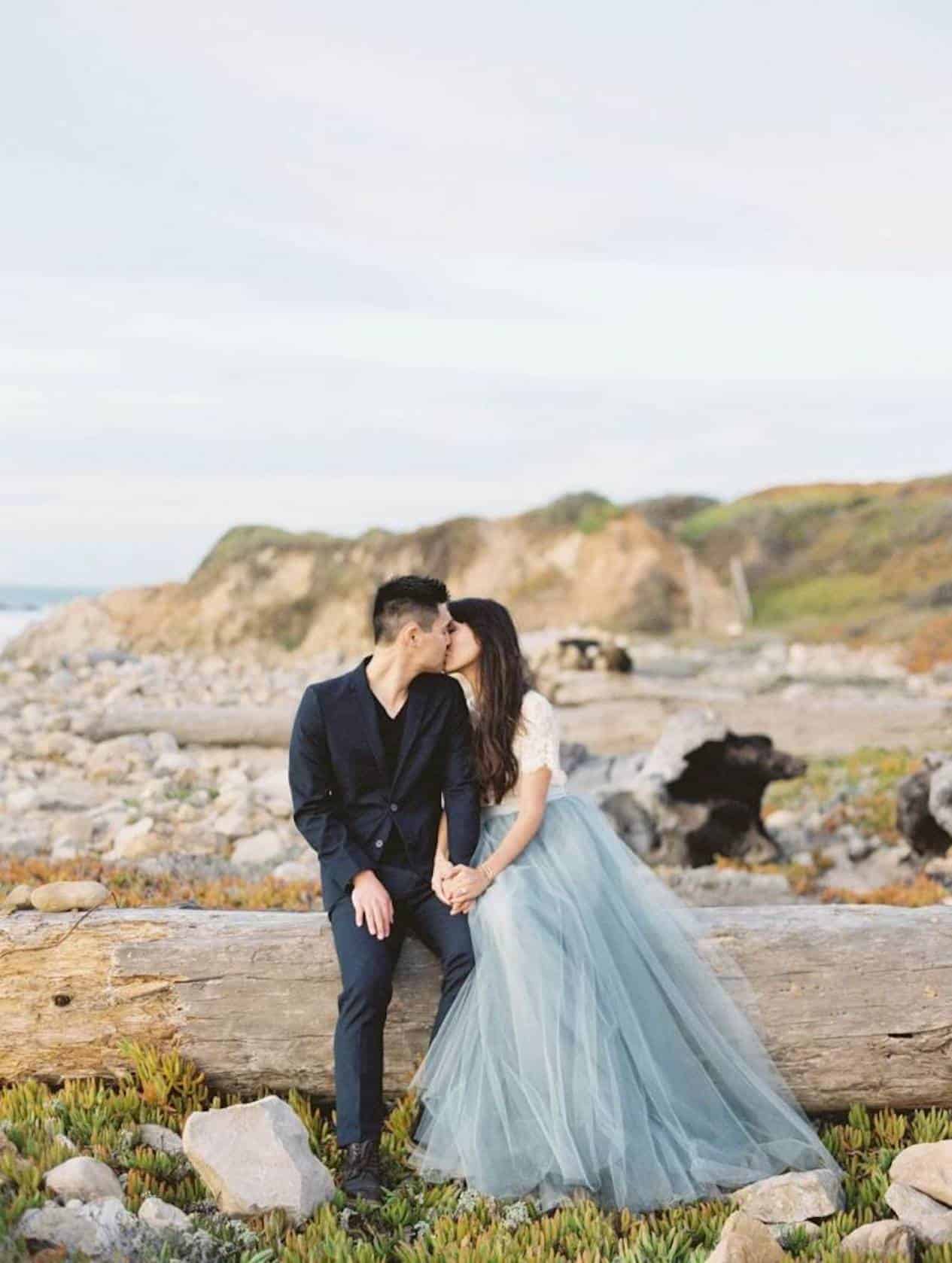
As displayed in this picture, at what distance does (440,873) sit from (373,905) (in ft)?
1.09

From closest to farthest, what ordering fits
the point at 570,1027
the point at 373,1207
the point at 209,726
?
the point at 373,1207 → the point at 570,1027 → the point at 209,726

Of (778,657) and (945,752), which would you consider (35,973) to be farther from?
(778,657)

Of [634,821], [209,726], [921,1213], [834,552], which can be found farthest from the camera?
[834,552]

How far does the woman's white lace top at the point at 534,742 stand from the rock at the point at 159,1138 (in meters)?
1.93

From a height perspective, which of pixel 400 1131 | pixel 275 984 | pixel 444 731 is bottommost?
pixel 400 1131

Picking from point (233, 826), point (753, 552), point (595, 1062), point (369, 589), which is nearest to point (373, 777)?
point (595, 1062)

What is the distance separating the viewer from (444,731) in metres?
6.30

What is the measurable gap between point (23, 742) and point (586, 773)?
26.2ft

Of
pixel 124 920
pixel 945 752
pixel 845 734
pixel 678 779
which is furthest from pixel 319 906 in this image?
pixel 845 734

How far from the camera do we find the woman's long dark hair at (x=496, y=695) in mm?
6383

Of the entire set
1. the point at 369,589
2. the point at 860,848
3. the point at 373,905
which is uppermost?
the point at 369,589

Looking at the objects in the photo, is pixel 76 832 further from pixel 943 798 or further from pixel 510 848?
pixel 510 848

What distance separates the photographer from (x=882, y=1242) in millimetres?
4965

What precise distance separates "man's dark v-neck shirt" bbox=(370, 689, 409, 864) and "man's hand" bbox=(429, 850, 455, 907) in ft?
0.54
